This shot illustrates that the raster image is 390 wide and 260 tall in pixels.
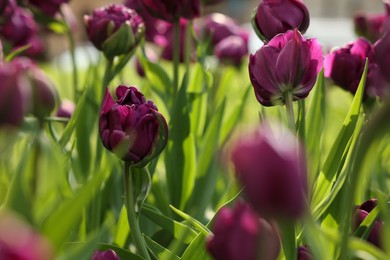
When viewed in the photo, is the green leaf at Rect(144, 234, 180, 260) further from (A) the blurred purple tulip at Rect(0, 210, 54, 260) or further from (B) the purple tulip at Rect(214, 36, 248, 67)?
(B) the purple tulip at Rect(214, 36, 248, 67)

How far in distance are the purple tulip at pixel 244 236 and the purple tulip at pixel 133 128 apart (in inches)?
7.4

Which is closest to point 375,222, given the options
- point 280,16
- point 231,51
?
point 280,16

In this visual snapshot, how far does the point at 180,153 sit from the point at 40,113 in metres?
0.20

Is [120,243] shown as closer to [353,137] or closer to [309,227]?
[353,137]

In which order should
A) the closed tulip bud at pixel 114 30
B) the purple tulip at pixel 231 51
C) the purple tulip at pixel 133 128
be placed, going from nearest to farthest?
the purple tulip at pixel 133 128, the closed tulip bud at pixel 114 30, the purple tulip at pixel 231 51

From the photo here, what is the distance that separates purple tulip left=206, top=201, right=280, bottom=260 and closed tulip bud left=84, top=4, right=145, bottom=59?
0.49 m

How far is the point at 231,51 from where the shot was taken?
4.49 feet

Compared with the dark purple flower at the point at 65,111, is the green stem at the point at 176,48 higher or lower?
higher

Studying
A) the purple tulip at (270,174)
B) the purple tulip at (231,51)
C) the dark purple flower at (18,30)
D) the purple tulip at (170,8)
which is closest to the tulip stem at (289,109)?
the purple tulip at (270,174)

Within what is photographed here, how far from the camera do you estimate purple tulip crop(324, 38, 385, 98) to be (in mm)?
702

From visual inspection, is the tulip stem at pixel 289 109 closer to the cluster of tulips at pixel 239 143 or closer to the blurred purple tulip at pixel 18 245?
the cluster of tulips at pixel 239 143

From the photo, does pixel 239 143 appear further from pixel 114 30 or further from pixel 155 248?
pixel 114 30

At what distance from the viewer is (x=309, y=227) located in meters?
0.34

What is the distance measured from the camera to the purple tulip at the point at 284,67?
54 cm
